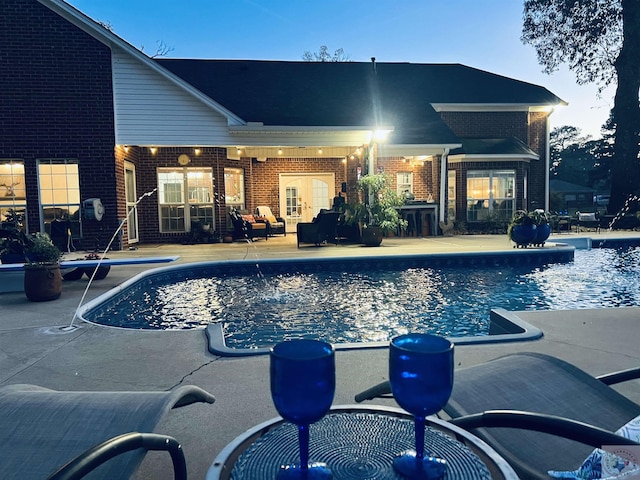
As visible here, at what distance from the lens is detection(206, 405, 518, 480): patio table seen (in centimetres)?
94

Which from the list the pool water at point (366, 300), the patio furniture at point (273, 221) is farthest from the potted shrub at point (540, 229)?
the patio furniture at point (273, 221)

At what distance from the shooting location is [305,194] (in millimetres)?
16203

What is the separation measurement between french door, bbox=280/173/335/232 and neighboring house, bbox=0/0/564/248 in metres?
0.05

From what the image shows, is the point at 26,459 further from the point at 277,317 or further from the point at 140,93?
the point at 140,93

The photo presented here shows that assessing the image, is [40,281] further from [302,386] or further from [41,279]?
[302,386]

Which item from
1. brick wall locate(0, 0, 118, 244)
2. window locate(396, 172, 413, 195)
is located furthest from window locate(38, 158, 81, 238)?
window locate(396, 172, 413, 195)

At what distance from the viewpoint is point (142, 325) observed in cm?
504

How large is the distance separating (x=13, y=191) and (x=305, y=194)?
8.57 m

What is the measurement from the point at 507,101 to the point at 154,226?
11735mm

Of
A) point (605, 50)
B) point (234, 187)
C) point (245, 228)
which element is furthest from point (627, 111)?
point (245, 228)

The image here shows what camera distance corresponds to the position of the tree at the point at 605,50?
17578 millimetres

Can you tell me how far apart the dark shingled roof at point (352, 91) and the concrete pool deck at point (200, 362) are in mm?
8310

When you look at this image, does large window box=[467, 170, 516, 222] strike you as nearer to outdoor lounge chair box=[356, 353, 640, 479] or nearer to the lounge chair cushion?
outdoor lounge chair box=[356, 353, 640, 479]

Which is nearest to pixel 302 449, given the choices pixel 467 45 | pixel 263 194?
pixel 263 194
